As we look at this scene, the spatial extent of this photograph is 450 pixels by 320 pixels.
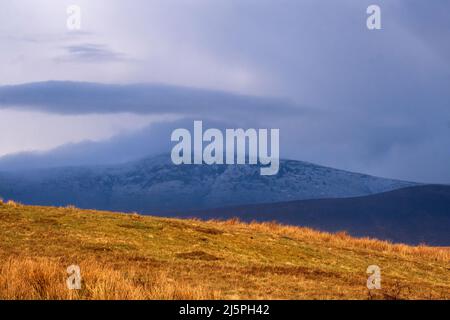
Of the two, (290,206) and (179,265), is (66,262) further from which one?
(290,206)

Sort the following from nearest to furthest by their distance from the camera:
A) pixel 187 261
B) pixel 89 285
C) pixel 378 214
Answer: pixel 89 285
pixel 187 261
pixel 378 214

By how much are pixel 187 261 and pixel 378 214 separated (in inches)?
6343

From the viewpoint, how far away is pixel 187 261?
2295cm

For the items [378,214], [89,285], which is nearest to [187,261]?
[89,285]

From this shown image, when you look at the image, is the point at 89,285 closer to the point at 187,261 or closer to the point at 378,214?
the point at 187,261

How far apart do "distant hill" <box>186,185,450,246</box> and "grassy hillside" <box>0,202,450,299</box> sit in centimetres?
12495

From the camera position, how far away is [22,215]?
98.3 feet

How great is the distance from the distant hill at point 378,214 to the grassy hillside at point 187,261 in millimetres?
124948

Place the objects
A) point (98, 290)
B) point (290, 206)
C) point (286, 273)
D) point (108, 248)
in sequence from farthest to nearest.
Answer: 1. point (290, 206)
2. point (108, 248)
3. point (286, 273)
4. point (98, 290)

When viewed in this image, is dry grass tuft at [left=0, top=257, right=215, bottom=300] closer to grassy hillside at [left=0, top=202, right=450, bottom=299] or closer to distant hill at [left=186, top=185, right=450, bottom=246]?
grassy hillside at [left=0, top=202, right=450, bottom=299]
